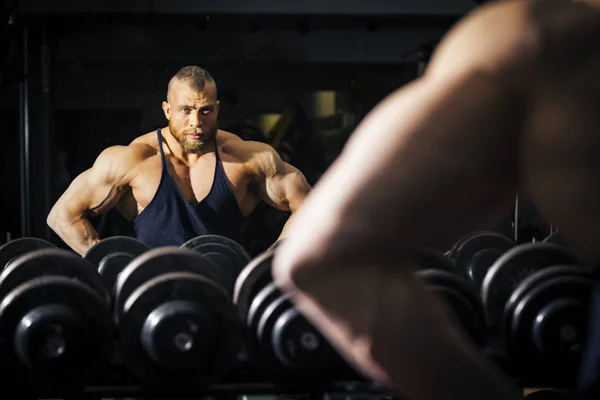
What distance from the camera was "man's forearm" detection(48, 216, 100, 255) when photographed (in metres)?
2.93

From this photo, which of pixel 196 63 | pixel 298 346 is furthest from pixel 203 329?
pixel 196 63

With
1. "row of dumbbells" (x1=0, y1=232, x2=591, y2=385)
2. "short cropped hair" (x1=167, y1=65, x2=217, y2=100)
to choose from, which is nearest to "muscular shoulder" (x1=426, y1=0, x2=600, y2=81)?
"row of dumbbells" (x1=0, y1=232, x2=591, y2=385)

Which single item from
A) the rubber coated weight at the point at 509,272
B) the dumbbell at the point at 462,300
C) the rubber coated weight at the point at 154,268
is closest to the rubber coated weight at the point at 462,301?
the dumbbell at the point at 462,300

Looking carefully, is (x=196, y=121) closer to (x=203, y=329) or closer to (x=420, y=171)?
(x=203, y=329)

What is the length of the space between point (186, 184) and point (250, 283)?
146 cm

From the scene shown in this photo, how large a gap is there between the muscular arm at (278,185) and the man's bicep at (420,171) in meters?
2.48

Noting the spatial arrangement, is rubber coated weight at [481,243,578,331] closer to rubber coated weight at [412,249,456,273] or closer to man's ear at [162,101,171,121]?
rubber coated weight at [412,249,456,273]

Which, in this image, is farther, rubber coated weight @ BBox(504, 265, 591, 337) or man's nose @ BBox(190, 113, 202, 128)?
man's nose @ BBox(190, 113, 202, 128)

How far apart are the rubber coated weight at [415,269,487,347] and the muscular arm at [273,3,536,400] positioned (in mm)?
909

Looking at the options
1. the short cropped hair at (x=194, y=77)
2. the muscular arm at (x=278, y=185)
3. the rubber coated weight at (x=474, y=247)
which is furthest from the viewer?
the short cropped hair at (x=194, y=77)

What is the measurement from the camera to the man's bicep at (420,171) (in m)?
0.40

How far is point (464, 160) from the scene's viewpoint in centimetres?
40

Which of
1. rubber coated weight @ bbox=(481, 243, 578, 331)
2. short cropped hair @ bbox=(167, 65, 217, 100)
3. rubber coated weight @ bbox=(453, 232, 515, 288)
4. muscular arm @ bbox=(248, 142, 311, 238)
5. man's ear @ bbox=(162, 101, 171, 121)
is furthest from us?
short cropped hair @ bbox=(167, 65, 217, 100)

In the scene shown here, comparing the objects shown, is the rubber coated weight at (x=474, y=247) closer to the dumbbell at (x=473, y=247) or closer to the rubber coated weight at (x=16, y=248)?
the dumbbell at (x=473, y=247)
